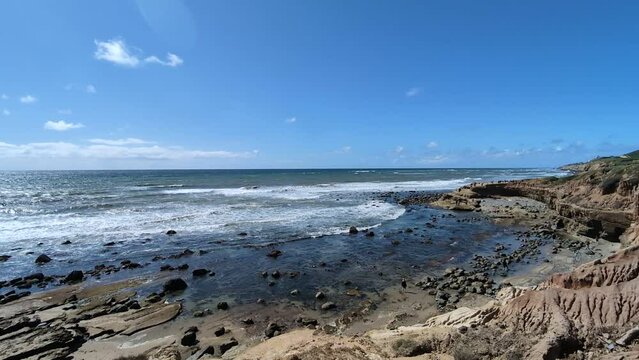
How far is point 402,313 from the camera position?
12.2m

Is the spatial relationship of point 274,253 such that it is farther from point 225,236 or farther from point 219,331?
point 219,331

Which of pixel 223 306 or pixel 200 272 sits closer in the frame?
pixel 223 306

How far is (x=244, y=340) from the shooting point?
10.7 meters

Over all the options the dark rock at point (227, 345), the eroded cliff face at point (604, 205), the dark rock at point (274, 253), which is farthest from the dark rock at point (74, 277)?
the eroded cliff face at point (604, 205)

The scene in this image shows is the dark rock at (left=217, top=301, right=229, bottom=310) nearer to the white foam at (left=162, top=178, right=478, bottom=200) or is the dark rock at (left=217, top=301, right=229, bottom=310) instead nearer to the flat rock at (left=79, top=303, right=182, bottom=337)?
the flat rock at (left=79, top=303, right=182, bottom=337)

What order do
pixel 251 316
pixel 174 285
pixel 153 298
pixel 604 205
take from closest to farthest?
pixel 251 316, pixel 153 298, pixel 174 285, pixel 604 205

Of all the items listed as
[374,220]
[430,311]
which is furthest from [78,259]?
[374,220]

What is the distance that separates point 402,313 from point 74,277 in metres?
15.2

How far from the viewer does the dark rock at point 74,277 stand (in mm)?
16469

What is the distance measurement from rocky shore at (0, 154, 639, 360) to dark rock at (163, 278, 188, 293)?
0.06m

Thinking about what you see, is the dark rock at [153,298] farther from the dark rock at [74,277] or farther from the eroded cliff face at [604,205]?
the eroded cliff face at [604,205]

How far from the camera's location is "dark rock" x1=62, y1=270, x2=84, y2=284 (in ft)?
54.0

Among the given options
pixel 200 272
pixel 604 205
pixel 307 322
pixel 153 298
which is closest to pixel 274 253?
pixel 200 272

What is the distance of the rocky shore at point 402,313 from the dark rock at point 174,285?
56 mm
